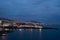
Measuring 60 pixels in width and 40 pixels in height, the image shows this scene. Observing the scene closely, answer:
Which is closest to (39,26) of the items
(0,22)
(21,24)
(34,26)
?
(34,26)

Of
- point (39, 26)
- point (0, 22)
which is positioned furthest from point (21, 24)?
point (0, 22)

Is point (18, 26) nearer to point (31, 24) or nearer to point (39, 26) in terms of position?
point (31, 24)

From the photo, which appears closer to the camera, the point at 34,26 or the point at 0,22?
the point at 0,22

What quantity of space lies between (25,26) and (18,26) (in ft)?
10.7

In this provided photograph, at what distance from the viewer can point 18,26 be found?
64750 millimetres

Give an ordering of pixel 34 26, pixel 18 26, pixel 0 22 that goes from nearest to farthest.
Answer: pixel 0 22, pixel 18 26, pixel 34 26

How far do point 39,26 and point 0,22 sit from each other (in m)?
33.2

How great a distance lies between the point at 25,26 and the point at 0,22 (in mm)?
26200

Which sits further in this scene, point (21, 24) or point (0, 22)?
point (21, 24)

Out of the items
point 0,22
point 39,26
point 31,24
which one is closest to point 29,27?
point 31,24

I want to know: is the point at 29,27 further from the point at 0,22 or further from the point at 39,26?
Result: the point at 0,22

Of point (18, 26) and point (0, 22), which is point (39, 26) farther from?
point (0, 22)

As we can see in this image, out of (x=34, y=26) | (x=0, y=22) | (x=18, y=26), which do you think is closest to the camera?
(x=0, y=22)

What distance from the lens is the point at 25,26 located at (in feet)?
220
